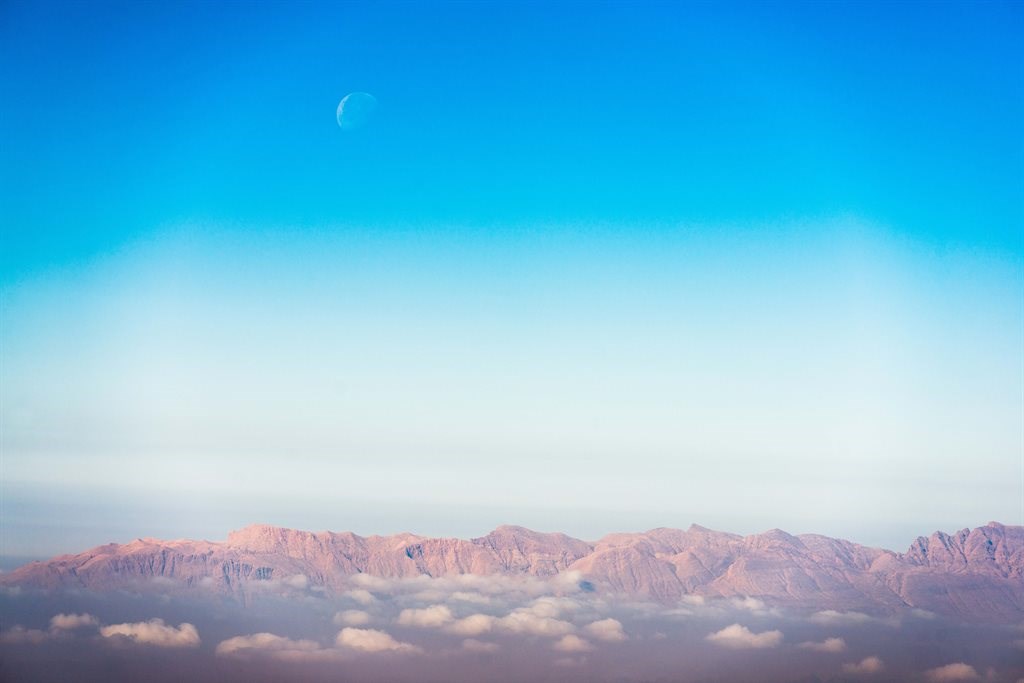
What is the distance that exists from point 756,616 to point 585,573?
135 ft

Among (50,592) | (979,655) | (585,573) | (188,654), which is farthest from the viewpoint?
(585,573)

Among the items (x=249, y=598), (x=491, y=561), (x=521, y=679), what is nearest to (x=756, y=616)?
(x=521, y=679)

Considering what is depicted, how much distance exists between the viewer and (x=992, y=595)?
575 ft

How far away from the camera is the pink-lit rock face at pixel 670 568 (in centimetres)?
16362

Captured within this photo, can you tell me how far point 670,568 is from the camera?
193375 mm

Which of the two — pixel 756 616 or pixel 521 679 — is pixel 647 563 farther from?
pixel 521 679

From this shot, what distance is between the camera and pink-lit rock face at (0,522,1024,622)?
16362 cm

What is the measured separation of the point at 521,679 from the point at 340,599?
3740 cm

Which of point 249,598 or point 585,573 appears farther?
point 585,573

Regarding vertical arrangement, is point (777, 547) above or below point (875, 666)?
above

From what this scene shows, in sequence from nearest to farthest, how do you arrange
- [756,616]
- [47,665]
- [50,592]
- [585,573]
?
[47,665] → [50,592] → [756,616] → [585,573]

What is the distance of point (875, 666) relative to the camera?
12144 centimetres

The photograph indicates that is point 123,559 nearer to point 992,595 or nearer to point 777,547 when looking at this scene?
point 777,547

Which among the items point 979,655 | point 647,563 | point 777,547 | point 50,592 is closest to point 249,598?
point 50,592
